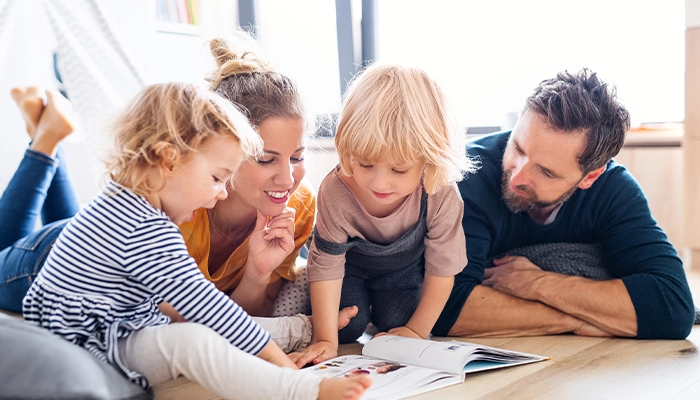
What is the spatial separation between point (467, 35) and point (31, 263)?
2429 mm

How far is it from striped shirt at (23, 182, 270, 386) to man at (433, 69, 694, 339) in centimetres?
73

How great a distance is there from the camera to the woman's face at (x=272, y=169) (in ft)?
4.73

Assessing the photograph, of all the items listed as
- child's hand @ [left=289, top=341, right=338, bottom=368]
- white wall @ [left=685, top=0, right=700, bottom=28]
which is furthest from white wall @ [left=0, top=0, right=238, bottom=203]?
white wall @ [left=685, top=0, right=700, bottom=28]

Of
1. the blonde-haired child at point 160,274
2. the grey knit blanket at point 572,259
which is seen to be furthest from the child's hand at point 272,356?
the grey knit blanket at point 572,259

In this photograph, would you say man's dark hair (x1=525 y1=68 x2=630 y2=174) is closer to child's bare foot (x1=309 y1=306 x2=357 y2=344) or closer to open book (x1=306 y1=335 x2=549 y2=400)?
open book (x1=306 y1=335 x2=549 y2=400)

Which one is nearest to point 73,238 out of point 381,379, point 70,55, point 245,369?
point 245,369

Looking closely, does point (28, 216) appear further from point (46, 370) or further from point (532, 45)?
point (532, 45)

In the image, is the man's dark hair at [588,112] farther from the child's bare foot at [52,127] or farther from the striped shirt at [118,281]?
the child's bare foot at [52,127]

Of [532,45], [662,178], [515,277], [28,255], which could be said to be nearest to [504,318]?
[515,277]

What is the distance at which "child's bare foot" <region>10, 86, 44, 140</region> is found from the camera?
1827 mm

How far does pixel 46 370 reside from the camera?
91cm

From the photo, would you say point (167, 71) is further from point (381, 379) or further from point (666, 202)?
point (381, 379)

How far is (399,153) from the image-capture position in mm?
1360

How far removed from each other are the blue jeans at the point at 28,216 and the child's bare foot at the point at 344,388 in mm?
948
